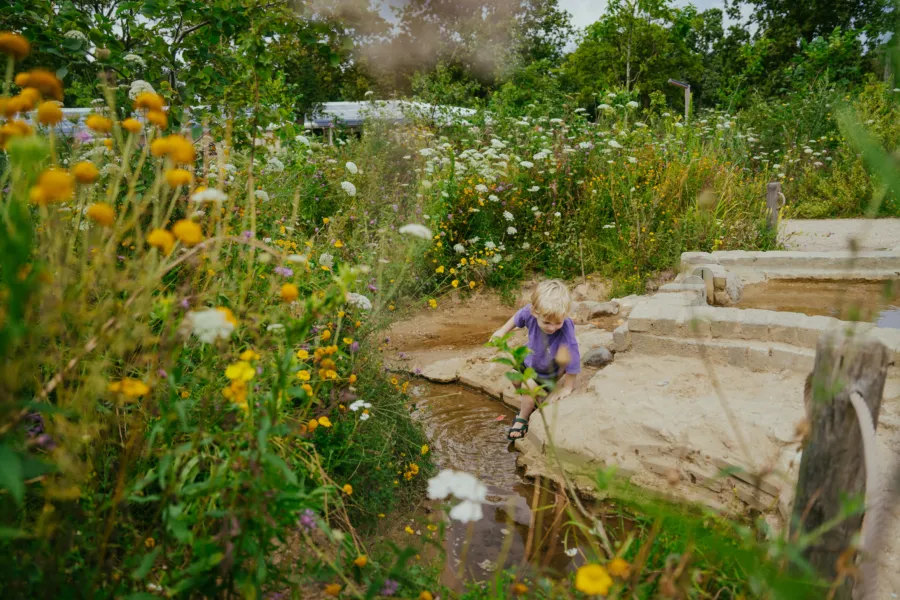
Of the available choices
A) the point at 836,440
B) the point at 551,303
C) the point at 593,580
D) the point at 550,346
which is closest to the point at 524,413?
the point at 550,346

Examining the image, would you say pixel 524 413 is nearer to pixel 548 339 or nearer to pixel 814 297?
pixel 548 339

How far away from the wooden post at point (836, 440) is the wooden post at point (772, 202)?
595 cm

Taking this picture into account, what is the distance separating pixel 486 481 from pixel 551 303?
3.73 feet

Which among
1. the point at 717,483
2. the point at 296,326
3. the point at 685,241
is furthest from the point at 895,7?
the point at 685,241

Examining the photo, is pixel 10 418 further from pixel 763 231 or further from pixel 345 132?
pixel 345 132

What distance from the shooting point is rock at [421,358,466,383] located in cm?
458

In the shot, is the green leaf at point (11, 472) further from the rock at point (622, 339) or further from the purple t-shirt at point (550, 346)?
the rock at point (622, 339)

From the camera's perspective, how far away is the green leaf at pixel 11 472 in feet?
2.50

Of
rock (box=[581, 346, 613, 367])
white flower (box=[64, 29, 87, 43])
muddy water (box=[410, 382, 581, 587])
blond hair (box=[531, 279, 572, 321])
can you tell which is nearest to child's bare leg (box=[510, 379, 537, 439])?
muddy water (box=[410, 382, 581, 587])

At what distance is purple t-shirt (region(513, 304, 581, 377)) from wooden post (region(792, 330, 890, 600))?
2201mm

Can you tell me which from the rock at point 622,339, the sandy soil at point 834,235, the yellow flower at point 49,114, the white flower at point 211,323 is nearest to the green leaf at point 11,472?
the white flower at point 211,323

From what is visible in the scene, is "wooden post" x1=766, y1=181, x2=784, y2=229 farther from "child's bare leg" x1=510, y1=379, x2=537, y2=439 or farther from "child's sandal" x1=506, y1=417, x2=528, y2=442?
"child's sandal" x1=506, y1=417, x2=528, y2=442

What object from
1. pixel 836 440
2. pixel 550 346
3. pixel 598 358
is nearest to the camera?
pixel 836 440

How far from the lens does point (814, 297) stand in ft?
16.9
